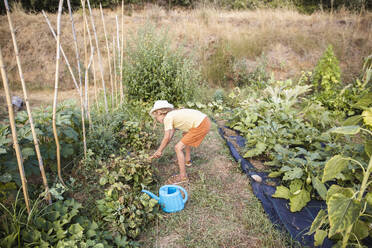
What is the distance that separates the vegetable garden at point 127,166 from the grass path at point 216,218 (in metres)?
0.19

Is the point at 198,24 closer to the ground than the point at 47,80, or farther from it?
farther from it

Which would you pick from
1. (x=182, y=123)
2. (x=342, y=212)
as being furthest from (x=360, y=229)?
(x=182, y=123)

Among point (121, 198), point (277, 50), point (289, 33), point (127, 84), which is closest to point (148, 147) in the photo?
point (121, 198)

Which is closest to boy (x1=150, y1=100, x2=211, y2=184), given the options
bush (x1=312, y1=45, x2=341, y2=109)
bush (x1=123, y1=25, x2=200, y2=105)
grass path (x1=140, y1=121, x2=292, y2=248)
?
grass path (x1=140, y1=121, x2=292, y2=248)

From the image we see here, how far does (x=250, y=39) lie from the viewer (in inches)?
295

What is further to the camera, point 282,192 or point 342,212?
point 282,192

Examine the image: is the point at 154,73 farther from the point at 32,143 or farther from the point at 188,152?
the point at 32,143

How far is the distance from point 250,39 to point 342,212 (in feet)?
23.9

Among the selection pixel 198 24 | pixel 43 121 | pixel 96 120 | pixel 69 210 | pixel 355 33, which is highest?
pixel 198 24

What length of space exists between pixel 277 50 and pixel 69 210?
7756 millimetres

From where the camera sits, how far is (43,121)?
2.29m

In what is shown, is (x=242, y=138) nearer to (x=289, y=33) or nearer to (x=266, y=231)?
(x=266, y=231)

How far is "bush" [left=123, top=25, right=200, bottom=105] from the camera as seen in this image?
433 centimetres

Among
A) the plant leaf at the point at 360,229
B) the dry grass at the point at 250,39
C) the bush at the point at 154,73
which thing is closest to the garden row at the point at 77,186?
the bush at the point at 154,73
